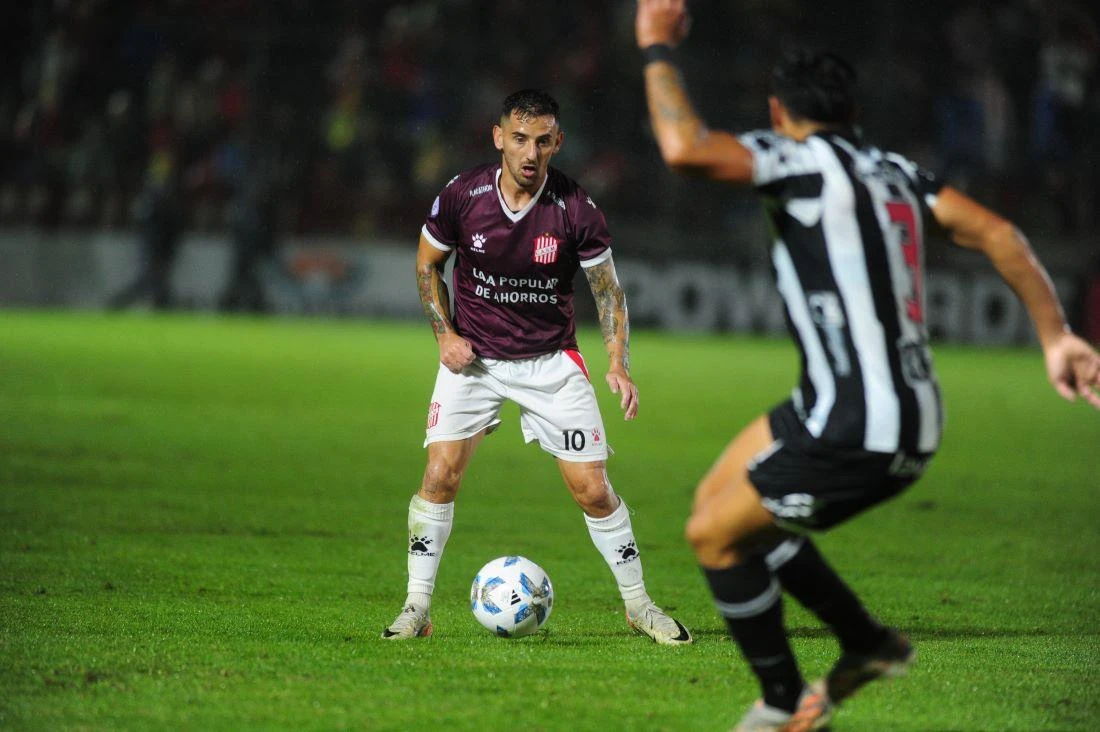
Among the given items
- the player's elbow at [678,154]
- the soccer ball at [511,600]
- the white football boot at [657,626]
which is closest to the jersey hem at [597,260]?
the soccer ball at [511,600]

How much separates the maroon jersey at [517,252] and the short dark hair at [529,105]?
0.34m

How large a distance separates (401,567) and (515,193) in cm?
247

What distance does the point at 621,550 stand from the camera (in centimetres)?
633

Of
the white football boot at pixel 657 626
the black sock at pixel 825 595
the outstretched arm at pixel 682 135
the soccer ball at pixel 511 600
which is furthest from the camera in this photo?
the white football boot at pixel 657 626

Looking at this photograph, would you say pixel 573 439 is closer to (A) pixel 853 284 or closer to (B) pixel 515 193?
(B) pixel 515 193

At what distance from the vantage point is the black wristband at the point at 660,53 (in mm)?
4188

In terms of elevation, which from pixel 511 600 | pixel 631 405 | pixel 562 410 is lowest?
pixel 511 600

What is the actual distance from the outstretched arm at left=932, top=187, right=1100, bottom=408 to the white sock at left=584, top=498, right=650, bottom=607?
253 centimetres

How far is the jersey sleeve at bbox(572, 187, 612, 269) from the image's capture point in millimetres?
6332

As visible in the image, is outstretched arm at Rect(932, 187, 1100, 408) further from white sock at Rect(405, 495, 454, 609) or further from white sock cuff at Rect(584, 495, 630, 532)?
white sock at Rect(405, 495, 454, 609)

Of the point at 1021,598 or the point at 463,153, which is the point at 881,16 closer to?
the point at 463,153

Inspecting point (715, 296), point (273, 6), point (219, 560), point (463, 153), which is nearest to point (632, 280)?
point (715, 296)

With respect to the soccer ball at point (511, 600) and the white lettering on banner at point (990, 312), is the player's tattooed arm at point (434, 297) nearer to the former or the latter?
the soccer ball at point (511, 600)

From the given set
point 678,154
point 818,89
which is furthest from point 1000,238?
point 678,154
